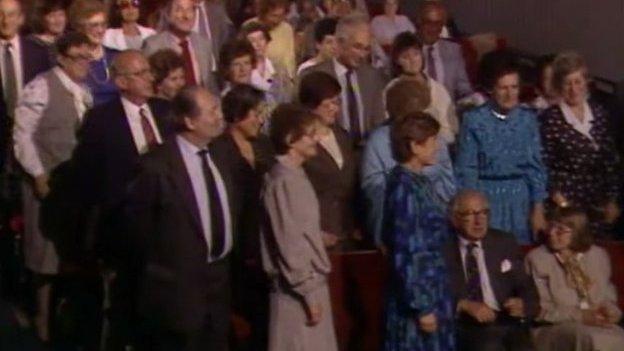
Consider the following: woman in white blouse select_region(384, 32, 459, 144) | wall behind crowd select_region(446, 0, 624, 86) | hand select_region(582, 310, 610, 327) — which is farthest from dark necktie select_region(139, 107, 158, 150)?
wall behind crowd select_region(446, 0, 624, 86)

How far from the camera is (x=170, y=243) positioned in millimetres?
8547

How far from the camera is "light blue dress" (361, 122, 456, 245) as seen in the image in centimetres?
969

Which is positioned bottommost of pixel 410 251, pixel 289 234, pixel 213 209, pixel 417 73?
pixel 410 251

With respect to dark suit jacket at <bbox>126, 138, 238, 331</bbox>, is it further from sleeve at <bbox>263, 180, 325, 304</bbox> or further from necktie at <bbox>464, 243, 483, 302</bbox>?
necktie at <bbox>464, 243, 483, 302</bbox>

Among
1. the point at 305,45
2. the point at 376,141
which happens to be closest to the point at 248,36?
the point at 305,45

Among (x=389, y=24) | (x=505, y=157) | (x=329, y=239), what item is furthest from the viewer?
(x=389, y=24)

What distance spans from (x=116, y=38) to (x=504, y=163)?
2458 millimetres

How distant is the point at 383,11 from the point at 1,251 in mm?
4538

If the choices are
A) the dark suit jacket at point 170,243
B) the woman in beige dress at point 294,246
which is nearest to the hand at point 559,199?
the woman in beige dress at point 294,246

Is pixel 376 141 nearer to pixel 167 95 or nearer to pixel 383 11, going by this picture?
pixel 167 95

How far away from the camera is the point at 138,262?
29.3 ft

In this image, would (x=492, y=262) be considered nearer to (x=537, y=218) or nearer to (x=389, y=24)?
(x=537, y=218)

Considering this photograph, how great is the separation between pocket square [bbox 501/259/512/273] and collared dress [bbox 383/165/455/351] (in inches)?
20.1

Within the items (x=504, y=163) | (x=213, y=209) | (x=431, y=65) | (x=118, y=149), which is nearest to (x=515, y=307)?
(x=504, y=163)
